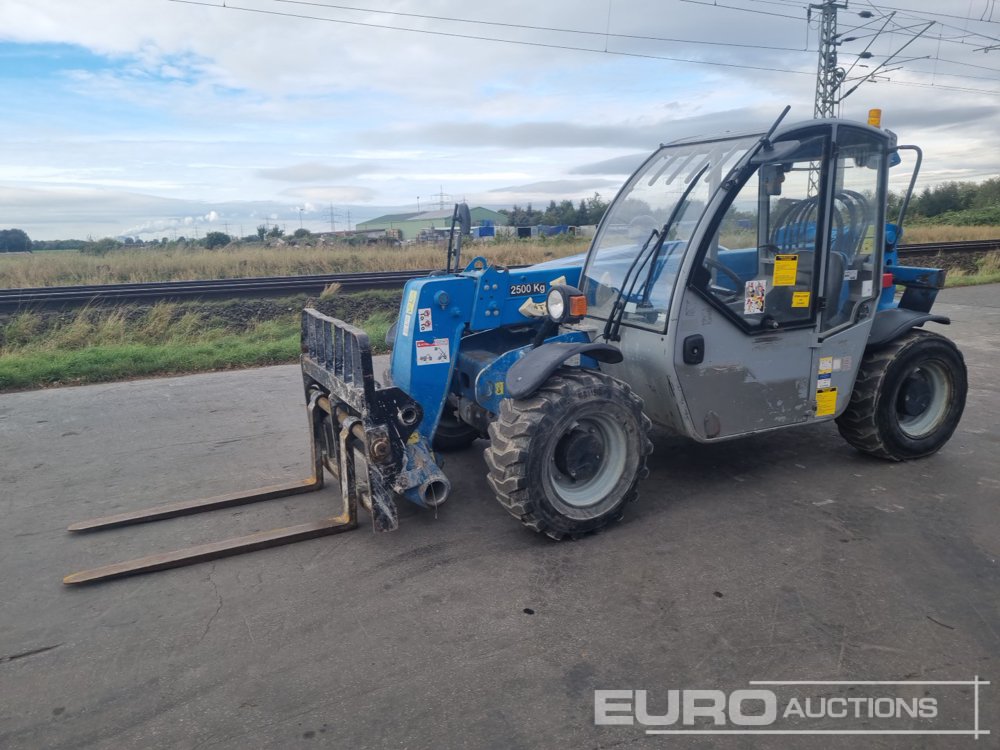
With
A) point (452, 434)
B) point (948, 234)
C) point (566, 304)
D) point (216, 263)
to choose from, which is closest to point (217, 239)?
point (216, 263)

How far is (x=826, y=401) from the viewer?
527 centimetres

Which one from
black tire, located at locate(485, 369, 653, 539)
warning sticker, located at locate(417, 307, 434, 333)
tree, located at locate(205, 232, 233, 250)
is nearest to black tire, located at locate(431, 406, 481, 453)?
warning sticker, located at locate(417, 307, 434, 333)

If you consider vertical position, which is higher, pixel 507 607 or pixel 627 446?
pixel 627 446

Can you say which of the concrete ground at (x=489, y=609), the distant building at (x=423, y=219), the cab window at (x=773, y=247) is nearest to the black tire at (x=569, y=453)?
the concrete ground at (x=489, y=609)

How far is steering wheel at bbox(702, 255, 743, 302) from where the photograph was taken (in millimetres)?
4699

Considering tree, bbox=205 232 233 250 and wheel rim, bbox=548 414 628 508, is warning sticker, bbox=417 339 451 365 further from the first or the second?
tree, bbox=205 232 233 250

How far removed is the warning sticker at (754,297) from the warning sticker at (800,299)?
0.25 metres

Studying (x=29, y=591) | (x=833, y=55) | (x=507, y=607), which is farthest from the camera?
(x=833, y=55)

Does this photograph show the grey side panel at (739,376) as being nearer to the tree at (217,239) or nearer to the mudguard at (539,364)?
the mudguard at (539,364)

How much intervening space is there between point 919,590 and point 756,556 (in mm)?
813

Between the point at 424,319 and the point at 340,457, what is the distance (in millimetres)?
1012

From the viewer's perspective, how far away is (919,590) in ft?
12.6

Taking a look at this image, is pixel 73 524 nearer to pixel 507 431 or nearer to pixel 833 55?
pixel 507 431

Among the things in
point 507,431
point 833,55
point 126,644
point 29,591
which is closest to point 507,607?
point 507,431
